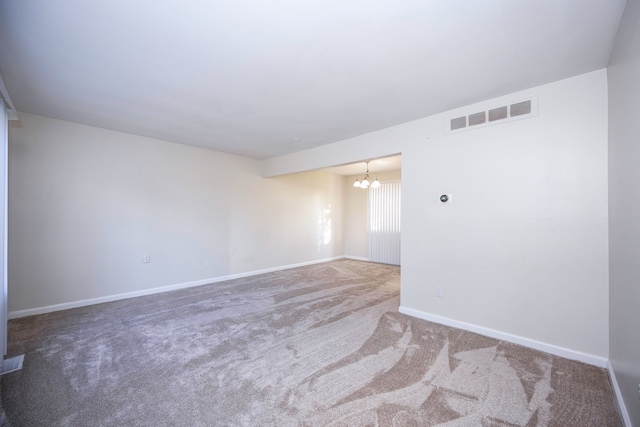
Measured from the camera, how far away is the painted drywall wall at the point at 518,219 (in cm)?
230

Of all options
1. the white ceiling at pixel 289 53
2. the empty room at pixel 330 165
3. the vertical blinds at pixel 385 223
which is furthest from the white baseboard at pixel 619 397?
the vertical blinds at pixel 385 223

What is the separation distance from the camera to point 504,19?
1.69 metres

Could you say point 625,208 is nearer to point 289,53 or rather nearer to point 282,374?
point 289,53

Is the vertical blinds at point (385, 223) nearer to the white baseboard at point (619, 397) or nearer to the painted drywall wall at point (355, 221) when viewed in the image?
the painted drywall wall at point (355, 221)

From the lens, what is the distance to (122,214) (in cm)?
406

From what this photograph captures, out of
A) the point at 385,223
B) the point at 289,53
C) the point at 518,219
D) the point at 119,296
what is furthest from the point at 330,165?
the point at 119,296

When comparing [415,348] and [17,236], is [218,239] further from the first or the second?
[415,348]

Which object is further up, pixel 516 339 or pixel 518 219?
pixel 518 219

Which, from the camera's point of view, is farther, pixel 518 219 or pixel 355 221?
pixel 355 221

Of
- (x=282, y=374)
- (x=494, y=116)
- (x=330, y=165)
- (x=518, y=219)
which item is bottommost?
(x=282, y=374)

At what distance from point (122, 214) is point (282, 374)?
3.58 m

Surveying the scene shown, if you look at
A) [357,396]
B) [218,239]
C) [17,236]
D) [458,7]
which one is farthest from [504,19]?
[17,236]

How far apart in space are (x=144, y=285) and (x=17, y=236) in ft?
5.26

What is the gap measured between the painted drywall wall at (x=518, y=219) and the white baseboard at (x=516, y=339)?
4 centimetres
